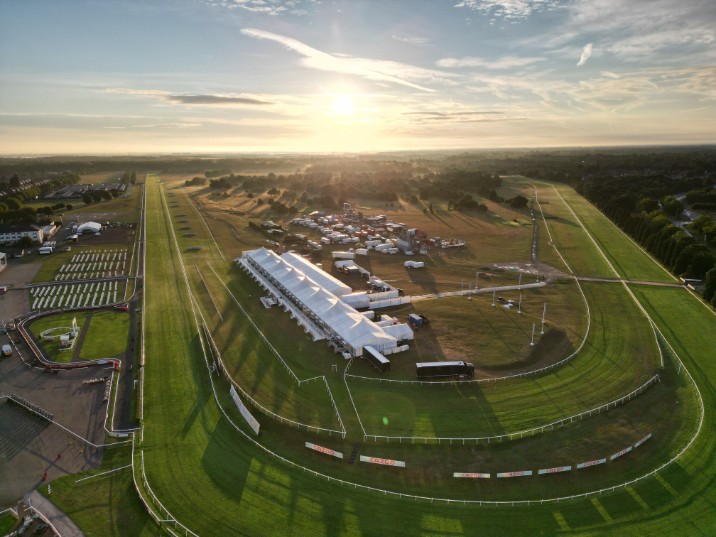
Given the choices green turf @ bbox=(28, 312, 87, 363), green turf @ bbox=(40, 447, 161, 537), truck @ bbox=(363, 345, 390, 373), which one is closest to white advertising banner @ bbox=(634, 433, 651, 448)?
truck @ bbox=(363, 345, 390, 373)

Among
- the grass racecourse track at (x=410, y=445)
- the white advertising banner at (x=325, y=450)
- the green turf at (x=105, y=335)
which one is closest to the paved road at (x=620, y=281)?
the grass racecourse track at (x=410, y=445)

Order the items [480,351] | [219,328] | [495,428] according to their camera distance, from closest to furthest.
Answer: [495,428] < [480,351] < [219,328]

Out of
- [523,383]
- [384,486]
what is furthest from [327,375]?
[523,383]

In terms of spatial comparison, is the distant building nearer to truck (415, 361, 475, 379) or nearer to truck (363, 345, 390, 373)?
truck (363, 345, 390, 373)

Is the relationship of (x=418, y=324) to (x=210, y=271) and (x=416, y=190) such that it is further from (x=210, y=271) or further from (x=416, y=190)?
(x=416, y=190)

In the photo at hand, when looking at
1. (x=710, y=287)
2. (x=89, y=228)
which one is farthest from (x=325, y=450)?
(x=89, y=228)

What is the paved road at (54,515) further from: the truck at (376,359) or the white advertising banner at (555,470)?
the white advertising banner at (555,470)
